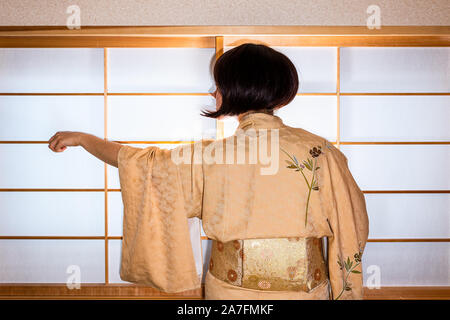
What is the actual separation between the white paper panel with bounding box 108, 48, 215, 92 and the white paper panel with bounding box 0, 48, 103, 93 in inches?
4.9

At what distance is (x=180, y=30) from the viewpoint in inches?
87.4

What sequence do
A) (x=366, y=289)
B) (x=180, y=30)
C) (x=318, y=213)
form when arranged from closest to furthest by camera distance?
(x=318, y=213) < (x=180, y=30) < (x=366, y=289)

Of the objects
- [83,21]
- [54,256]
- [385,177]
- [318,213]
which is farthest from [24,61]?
[385,177]

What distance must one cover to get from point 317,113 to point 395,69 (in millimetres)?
655

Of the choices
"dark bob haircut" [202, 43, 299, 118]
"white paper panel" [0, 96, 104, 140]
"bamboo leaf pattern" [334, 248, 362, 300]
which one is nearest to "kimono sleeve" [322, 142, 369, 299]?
"bamboo leaf pattern" [334, 248, 362, 300]

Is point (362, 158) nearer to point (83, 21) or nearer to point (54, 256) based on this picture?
point (83, 21)

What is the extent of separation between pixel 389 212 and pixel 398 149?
0.48m

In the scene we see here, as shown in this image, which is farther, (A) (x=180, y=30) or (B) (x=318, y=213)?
(A) (x=180, y=30)

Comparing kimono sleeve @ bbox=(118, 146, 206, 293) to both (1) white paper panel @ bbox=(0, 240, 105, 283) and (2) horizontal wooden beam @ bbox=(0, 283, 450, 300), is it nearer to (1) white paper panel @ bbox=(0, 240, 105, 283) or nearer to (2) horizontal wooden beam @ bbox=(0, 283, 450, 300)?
(2) horizontal wooden beam @ bbox=(0, 283, 450, 300)

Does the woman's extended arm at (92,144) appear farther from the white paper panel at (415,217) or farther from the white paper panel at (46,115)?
the white paper panel at (415,217)

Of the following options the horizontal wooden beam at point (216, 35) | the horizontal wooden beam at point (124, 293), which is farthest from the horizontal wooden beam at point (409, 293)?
the horizontal wooden beam at point (216, 35)

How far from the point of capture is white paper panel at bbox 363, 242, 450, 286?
2.45 meters

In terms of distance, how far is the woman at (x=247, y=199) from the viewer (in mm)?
1029

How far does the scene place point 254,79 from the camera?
1034mm
